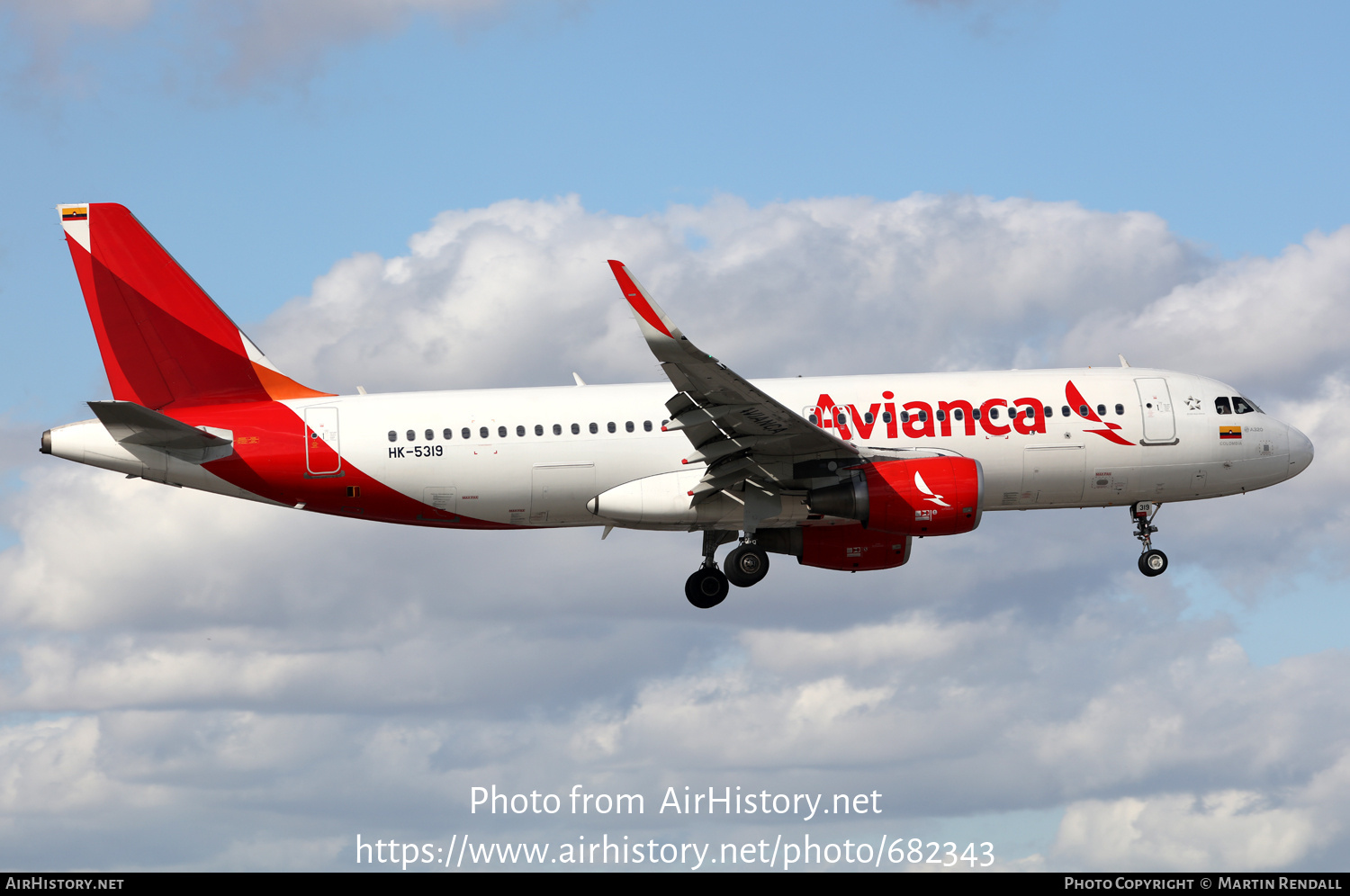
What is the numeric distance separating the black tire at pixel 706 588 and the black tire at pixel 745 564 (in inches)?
56.5

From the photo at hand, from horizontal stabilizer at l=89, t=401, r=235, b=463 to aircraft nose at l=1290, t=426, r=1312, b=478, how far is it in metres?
31.6

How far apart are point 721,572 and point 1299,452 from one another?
59.6 feet

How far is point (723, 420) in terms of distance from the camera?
1538 inches

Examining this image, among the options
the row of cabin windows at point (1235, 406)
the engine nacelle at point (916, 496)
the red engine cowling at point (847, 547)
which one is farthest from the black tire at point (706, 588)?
the row of cabin windows at point (1235, 406)

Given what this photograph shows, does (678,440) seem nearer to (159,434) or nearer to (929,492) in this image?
(929,492)

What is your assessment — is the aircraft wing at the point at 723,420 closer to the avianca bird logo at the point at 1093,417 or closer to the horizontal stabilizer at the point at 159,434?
the avianca bird logo at the point at 1093,417

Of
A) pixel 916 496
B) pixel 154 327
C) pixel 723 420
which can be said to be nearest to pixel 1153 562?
pixel 916 496

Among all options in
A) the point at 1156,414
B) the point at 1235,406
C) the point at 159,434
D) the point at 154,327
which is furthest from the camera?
the point at 1235,406

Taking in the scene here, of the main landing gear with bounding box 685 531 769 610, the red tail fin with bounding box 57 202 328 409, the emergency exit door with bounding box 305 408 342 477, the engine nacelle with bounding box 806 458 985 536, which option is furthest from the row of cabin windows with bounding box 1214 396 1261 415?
the red tail fin with bounding box 57 202 328 409

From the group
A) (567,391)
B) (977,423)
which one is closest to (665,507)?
(567,391)

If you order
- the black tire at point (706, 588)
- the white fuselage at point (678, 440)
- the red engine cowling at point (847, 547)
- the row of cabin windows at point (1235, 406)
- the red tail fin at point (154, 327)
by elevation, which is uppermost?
the red tail fin at point (154, 327)

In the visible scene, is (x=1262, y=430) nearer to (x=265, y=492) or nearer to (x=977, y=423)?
(x=977, y=423)

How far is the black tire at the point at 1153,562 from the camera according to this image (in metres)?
44.8

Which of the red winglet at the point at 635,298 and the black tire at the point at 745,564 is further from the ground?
the red winglet at the point at 635,298
